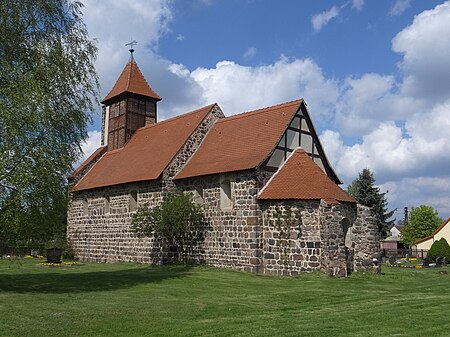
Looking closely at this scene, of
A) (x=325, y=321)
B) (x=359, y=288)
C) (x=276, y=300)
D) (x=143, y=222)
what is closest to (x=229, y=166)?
(x=143, y=222)

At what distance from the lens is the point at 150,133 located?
32.0 metres

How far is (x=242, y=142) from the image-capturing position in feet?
79.2

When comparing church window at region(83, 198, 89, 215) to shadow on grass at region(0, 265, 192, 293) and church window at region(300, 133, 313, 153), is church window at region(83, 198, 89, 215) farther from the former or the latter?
church window at region(300, 133, 313, 153)

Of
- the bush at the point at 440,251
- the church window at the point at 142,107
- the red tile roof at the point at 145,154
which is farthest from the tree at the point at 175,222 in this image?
the bush at the point at 440,251

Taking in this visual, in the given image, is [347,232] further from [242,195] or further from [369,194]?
[369,194]

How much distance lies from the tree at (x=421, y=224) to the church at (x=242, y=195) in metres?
34.9

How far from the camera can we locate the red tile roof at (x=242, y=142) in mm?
22422

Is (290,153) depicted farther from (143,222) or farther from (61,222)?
(61,222)

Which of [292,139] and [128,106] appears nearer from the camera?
[292,139]

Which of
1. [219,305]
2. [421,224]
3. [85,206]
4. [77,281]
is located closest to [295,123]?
[77,281]

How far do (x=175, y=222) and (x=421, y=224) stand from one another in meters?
40.5

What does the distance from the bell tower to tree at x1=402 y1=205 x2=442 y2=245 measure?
115ft

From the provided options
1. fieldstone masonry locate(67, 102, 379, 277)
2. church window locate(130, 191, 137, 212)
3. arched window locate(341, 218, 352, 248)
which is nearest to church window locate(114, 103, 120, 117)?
fieldstone masonry locate(67, 102, 379, 277)

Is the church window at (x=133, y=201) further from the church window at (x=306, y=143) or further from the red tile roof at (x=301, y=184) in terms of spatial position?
the church window at (x=306, y=143)
